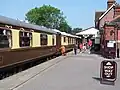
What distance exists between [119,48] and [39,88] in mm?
26646

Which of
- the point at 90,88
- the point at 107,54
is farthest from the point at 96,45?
the point at 90,88

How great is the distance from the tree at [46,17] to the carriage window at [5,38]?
308 ft

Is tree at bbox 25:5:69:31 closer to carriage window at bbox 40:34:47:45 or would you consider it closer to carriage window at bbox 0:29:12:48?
carriage window at bbox 40:34:47:45

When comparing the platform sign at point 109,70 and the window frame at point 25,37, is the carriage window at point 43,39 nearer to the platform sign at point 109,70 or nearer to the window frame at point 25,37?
the window frame at point 25,37

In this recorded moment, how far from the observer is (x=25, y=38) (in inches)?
764

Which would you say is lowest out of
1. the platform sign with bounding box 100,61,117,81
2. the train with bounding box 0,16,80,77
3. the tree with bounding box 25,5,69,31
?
the platform sign with bounding box 100,61,117,81

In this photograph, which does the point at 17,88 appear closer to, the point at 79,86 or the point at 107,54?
the point at 79,86

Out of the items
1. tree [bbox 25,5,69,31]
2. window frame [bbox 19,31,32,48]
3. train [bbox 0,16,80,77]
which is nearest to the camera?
train [bbox 0,16,80,77]

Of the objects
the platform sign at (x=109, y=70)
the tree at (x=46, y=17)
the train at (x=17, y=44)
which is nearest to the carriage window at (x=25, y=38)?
the train at (x=17, y=44)

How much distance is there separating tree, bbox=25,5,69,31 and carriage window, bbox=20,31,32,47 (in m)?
89.2

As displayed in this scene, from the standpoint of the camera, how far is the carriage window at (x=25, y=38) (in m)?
18.4

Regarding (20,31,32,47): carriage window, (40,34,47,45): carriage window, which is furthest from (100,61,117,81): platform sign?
(40,34,47,45): carriage window

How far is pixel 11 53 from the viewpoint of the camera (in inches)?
637

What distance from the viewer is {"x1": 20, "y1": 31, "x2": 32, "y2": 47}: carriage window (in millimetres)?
18353
